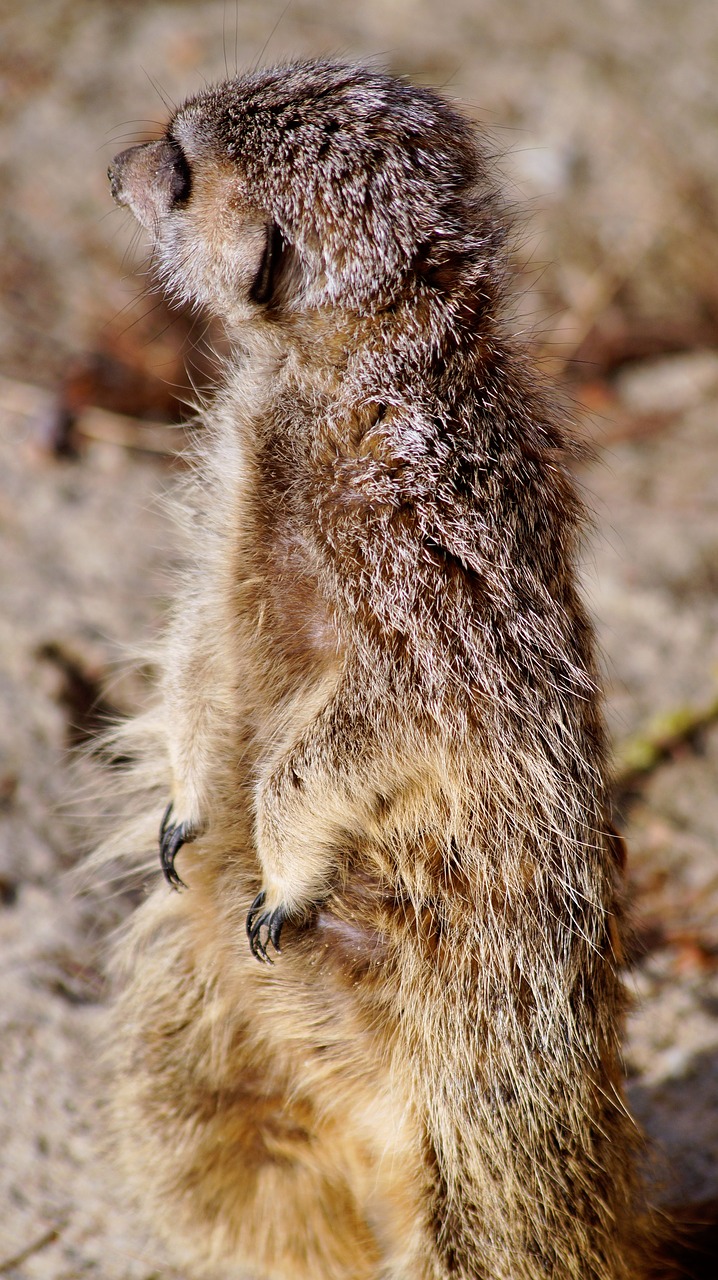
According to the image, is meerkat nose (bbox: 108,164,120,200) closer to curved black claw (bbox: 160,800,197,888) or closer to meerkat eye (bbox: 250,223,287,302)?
meerkat eye (bbox: 250,223,287,302)

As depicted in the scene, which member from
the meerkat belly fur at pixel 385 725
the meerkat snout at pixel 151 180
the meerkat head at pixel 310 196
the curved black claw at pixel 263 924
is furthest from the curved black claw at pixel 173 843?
the meerkat snout at pixel 151 180

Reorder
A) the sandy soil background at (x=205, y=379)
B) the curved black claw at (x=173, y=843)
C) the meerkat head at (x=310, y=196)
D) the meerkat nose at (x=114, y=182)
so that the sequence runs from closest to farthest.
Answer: the meerkat head at (x=310, y=196)
the meerkat nose at (x=114, y=182)
the curved black claw at (x=173, y=843)
the sandy soil background at (x=205, y=379)

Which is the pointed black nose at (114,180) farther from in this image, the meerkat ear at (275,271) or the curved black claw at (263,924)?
the curved black claw at (263,924)

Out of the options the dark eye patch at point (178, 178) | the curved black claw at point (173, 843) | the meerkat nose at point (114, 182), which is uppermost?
the dark eye patch at point (178, 178)

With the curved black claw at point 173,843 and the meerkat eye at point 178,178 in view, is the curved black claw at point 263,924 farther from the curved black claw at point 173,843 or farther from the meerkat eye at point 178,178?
the meerkat eye at point 178,178

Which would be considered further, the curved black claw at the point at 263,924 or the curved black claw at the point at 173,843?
the curved black claw at the point at 173,843

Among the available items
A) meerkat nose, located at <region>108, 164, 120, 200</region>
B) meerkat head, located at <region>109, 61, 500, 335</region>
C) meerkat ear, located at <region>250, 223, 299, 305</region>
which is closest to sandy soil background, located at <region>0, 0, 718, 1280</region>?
meerkat head, located at <region>109, 61, 500, 335</region>

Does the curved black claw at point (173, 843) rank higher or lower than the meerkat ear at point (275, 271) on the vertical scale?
lower

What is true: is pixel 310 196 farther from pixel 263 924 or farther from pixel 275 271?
pixel 263 924

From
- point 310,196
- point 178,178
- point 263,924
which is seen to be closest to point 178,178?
point 178,178

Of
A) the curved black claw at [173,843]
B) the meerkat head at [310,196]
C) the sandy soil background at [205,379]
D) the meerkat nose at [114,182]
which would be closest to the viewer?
Answer: the meerkat head at [310,196]
